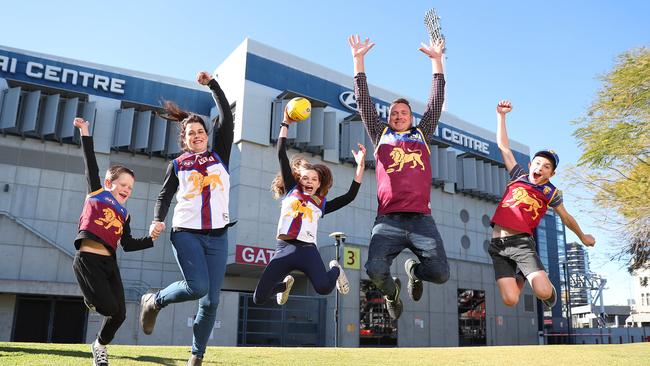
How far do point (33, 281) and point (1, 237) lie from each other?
397 cm

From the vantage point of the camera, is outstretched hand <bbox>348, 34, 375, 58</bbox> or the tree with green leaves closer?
outstretched hand <bbox>348, 34, 375, 58</bbox>

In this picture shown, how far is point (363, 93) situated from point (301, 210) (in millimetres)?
1826

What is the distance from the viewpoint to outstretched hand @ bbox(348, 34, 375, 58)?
25.2 feet

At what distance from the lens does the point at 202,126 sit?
647 centimetres

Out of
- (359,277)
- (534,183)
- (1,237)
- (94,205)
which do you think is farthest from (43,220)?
(534,183)

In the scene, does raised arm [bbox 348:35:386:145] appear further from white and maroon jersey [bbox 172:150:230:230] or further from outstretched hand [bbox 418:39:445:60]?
white and maroon jersey [bbox 172:150:230:230]

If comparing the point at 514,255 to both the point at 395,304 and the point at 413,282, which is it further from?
the point at 395,304

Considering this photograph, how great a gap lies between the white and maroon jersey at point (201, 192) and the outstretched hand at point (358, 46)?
2.61 m

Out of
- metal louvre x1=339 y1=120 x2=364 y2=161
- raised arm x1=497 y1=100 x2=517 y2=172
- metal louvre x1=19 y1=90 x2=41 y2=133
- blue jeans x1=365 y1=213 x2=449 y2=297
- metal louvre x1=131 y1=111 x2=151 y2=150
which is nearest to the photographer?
blue jeans x1=365 y1=213 x2=449 y2=297

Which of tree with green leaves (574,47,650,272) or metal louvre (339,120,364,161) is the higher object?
metal louvre (339,120,364,161)

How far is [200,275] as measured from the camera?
5672mm

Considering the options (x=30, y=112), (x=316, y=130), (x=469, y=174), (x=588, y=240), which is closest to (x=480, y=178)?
(x=469, y=174)

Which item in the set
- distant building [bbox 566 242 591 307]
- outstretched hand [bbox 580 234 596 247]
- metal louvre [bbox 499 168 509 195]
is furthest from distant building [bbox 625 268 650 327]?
outstretched hand [bbox 580 234 596 247]

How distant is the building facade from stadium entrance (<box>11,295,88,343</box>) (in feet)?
0.20
